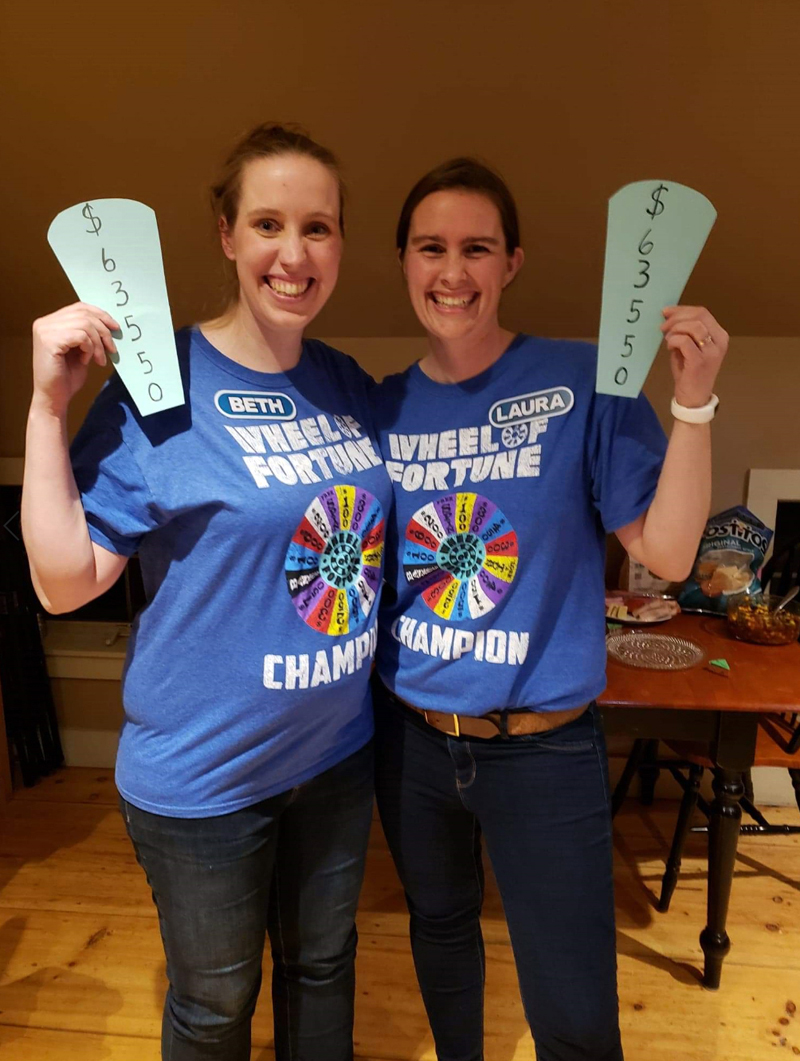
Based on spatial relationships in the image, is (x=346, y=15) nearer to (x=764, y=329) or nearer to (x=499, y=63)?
(x=499, y=63)

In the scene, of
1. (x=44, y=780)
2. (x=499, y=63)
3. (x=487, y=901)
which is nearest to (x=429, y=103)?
(x=499, y=63)

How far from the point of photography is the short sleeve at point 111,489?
92cm

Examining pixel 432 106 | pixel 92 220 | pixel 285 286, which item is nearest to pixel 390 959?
pixel 285 286

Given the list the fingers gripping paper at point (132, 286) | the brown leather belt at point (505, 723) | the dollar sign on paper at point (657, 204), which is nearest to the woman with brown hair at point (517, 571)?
the brown leather belt at point (505, 723)

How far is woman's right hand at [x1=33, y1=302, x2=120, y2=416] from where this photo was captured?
848 mm

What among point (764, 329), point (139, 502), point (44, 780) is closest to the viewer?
point (139, 502)

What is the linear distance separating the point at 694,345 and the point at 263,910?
0.97 metres

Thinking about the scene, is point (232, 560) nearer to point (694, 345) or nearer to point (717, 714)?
point (694, 345)

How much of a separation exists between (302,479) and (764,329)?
1741 millimetres

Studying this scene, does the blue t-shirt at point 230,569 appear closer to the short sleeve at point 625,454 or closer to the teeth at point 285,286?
the teeth at point 285,286

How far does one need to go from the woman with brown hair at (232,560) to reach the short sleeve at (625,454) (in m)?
0.32

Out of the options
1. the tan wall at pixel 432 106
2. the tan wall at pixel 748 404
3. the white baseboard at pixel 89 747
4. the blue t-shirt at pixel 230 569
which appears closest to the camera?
the blue t-shirt at pixel 230 569

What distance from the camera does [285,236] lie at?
0.98 meters

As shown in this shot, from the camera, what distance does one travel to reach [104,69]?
1591mm
